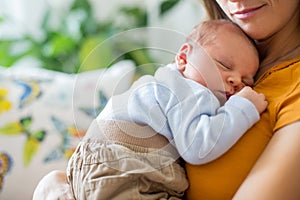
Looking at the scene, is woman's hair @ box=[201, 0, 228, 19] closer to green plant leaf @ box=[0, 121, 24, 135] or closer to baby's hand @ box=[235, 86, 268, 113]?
baby's hand @ box=[235, 86, 268, 113]

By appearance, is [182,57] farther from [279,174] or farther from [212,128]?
[279,174]

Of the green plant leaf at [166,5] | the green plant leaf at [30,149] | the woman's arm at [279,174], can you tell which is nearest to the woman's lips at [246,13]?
the woman's arm at [279,174]

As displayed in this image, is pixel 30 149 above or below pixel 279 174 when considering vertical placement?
below

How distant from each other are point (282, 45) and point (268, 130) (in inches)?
9.5

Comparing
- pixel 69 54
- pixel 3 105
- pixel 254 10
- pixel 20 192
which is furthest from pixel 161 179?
pixel 69 54

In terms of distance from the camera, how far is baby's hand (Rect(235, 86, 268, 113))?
108 centimetres

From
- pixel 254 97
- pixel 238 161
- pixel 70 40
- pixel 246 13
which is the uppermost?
pixel 246 13

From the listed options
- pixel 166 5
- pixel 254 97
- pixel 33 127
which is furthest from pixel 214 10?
pixel 166 5

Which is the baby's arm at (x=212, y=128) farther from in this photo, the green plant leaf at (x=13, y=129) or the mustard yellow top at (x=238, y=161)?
the green plant leaf at (x=13, y=129)

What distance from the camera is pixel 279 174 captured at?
1.02 metres

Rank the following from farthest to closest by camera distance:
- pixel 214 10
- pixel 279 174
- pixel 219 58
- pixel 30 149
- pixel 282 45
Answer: pixel 30 149 → pixel 214 10 → pixel 282 45 → pixel 219 58 → pixel 279 174

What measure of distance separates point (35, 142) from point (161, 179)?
706mm

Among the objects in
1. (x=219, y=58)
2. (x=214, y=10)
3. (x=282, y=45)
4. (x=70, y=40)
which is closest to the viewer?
(x=219, y=58)

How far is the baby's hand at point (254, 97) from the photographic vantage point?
108 cm
